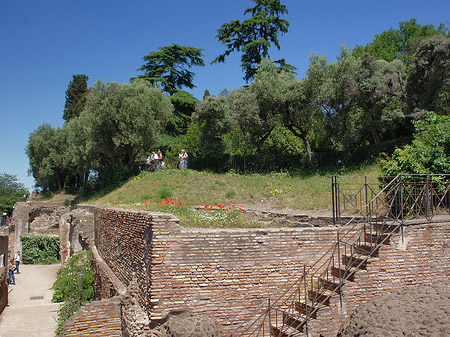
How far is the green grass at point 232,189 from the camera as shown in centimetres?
1778

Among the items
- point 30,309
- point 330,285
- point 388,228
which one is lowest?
point 30,309

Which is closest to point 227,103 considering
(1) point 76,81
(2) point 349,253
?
(2) point 349,253

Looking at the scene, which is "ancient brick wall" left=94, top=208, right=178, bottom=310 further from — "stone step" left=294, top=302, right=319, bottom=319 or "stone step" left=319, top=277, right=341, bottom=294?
"stone step" left=319, top=277, right=341, bottom=294

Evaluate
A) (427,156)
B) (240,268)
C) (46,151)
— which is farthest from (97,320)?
(46,151)

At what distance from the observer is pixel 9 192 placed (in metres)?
A: 55.8

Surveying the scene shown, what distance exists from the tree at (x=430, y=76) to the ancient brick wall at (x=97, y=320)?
686 inches

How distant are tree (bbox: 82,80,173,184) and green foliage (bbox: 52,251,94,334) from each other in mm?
11417

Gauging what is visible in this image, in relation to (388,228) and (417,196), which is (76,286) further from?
(417,196)

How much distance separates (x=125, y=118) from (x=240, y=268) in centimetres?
2015

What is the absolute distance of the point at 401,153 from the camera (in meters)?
11.9

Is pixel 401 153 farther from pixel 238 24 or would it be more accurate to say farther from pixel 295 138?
pixel 238 24

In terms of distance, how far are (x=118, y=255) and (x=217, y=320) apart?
3931 mm

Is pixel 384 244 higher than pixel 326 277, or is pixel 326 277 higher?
pixel 384 244

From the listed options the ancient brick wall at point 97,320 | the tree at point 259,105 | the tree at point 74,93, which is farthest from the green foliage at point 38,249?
the ancient brick wall at point 97,320
